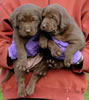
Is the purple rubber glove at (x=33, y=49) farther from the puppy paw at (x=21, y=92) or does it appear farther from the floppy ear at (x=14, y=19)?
the puppy paw at (x=21, y=92)

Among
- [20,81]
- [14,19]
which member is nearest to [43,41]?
[14,19]

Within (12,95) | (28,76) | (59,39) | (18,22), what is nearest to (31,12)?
(18,22)

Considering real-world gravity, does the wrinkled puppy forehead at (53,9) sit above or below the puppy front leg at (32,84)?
above

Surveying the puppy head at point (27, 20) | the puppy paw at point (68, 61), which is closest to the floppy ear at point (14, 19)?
the puppy head at point (27, 20)

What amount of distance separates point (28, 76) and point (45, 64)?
0.22 m

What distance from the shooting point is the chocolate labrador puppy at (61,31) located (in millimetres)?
3328

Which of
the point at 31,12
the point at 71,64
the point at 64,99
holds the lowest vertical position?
the point at 64,99

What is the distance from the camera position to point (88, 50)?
11.9 feet

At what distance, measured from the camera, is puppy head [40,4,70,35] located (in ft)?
10.9

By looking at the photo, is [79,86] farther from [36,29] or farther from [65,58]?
[36,29]

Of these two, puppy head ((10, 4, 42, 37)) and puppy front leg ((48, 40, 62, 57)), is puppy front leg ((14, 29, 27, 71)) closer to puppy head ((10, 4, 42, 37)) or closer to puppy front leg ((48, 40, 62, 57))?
puppy head ((10, 4, 42, 37))

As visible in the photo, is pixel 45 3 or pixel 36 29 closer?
pixel 36 29

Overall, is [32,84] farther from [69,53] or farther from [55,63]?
[69,53]

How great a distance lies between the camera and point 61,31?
3406 mm
